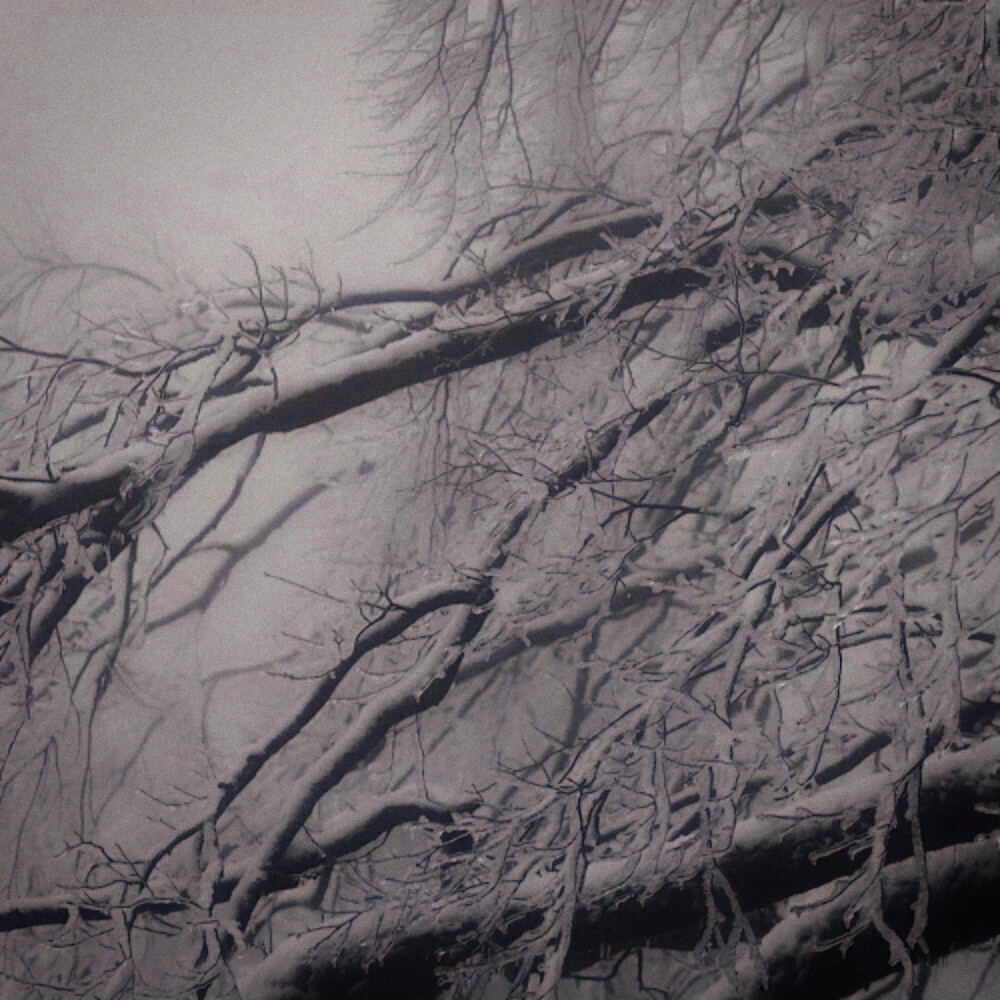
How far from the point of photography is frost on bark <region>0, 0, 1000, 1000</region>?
6.33 feet

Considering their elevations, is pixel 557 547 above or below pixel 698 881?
above

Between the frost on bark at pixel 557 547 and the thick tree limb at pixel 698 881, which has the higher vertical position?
the frost on bark at pixel 557 547

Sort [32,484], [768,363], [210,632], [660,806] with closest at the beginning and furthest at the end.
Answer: [660,806] → [32,484] → [768,363] → [210,632]

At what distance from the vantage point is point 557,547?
2.36 metres

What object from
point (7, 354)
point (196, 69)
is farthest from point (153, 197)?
point (7, 354)

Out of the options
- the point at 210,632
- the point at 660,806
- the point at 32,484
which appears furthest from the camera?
the point at 210,632

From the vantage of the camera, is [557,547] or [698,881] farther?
[557,547]

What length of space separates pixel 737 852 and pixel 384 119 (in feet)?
7.99

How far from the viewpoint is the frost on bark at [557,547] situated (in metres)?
1.93

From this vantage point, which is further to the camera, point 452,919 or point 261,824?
point 261,824

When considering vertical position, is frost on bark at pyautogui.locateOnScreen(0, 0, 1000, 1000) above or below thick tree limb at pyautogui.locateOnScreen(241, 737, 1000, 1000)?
above

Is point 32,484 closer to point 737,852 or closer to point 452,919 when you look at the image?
point 452,919

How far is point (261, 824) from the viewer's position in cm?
260

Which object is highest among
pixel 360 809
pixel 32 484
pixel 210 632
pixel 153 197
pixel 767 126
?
pixel 153 197
